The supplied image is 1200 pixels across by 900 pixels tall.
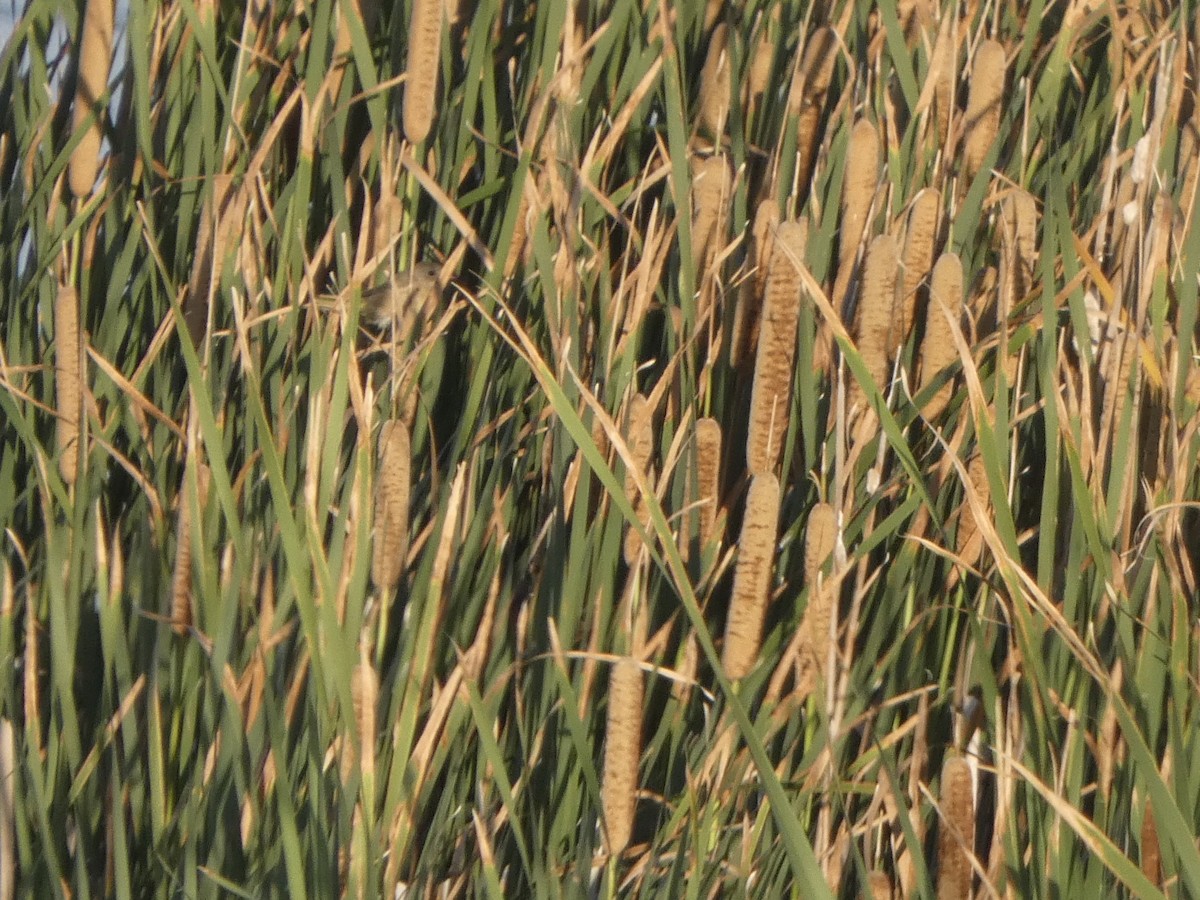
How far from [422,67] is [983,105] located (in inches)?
18.1

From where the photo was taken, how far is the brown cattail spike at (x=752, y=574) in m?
0.89

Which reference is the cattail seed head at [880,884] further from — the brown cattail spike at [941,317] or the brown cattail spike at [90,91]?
the brown cattail spike at [90,91]

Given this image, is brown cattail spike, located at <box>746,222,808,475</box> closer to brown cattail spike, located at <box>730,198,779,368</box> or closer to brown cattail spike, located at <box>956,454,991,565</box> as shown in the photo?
brown cattail spike, located at <box>730,198,779,368</box>

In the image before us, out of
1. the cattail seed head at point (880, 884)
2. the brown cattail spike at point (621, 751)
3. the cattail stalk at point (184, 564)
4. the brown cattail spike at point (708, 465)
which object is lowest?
the cattail seed head at point (880, 884)

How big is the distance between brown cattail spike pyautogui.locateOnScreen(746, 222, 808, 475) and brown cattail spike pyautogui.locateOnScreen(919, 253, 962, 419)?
Answer: 4.1 inches

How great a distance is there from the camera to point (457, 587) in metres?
1.04

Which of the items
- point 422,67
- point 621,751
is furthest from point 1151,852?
point 422,67

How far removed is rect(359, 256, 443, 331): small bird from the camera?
1060 millimetres

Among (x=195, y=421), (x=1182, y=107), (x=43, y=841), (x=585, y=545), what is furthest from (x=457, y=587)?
(x=1182, y=107)

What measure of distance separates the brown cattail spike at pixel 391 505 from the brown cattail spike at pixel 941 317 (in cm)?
39

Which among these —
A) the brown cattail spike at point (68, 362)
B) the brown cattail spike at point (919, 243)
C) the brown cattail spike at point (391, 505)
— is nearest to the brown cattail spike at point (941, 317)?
the brown cattail spike at point (919, 243)

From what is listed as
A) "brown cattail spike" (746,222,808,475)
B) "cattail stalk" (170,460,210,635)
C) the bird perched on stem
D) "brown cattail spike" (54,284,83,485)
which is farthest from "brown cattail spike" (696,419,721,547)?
"brown cattail spike" (54,284,83,485)

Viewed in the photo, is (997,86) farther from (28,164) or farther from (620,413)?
(28,164)

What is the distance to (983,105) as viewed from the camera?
1.09m
